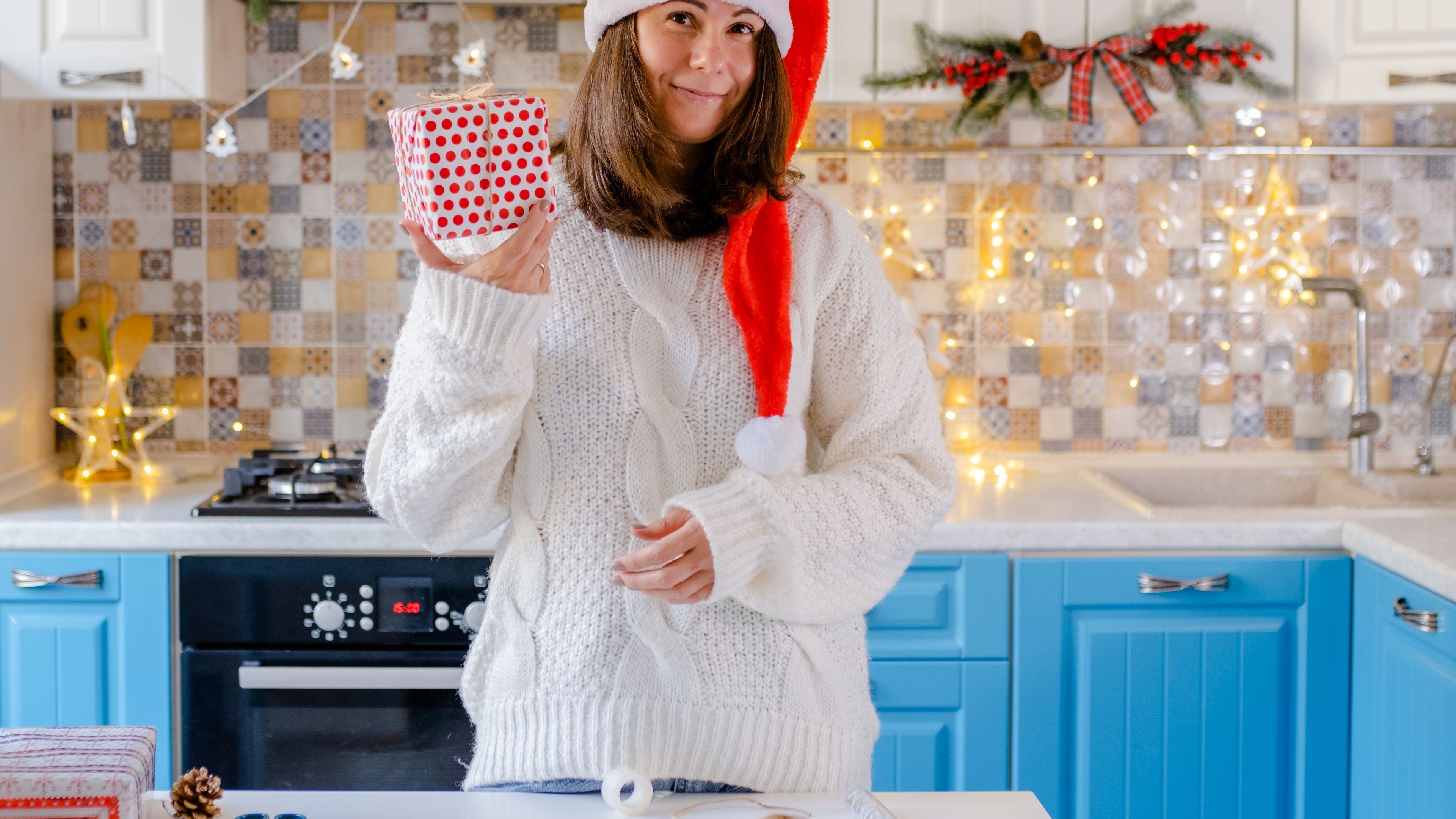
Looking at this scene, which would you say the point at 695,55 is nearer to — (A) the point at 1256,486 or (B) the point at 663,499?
(B) the point at 663,499

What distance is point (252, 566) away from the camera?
6.34 feet

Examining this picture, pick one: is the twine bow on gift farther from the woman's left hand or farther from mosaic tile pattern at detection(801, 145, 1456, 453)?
mosaic tile pattern at detection(801, 145, 1456, 453)

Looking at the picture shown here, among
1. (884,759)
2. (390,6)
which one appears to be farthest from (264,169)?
(884,759)

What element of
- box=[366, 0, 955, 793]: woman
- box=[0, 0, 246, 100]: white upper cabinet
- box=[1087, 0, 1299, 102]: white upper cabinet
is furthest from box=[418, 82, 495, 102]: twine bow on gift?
box=[1087, 0, 1299, 102]: white upper cabinet

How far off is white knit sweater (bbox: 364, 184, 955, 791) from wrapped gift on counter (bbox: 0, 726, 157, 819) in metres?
0.32

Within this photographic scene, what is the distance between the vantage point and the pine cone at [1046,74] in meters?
2.17

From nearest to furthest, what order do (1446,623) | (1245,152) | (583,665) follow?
(583,665) → (1446,623) → (1245,152)

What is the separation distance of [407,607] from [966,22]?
4.35ft

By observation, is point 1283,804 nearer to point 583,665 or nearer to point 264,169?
point 583,665

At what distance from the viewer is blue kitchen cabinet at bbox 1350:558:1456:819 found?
1.67 meters

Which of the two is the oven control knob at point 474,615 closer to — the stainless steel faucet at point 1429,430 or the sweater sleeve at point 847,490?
the sweater sleeve at point 847,490

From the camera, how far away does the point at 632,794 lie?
0.96 m

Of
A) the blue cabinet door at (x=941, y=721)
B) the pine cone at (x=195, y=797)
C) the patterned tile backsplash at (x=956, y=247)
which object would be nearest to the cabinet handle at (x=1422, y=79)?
the patterned tile backsplash at (x=956, y=247)

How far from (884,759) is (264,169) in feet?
5.21
